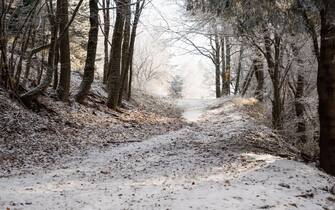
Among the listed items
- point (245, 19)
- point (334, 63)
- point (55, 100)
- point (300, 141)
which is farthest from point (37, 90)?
point (300, 141)

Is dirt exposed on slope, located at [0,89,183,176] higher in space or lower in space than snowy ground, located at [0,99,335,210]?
higher

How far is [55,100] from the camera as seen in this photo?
14.0m

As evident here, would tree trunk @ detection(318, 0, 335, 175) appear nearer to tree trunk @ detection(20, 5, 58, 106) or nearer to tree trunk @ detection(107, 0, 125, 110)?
tree trunk @ detection(20, 5, 58, 106)

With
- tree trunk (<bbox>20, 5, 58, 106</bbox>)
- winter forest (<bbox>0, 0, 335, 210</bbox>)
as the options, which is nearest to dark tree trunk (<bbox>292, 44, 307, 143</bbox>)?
winter forest (<bbox>0, 0, 335, 210</bbox>)

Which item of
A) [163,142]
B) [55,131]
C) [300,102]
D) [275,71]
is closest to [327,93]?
[163,142]

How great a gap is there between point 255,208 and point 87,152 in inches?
218

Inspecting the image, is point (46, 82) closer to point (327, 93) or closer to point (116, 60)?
point (116, 60)

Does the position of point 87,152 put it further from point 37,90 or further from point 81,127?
point 37,90

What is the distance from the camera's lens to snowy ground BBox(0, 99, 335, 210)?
5910 mm

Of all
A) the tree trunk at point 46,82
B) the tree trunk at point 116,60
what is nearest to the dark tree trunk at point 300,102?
the tree trunk at point 116,60

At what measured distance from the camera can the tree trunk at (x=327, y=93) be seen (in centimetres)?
834

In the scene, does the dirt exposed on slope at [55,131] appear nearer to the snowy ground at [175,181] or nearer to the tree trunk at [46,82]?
the tree trunk at [46,82]

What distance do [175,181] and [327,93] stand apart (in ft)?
12.7

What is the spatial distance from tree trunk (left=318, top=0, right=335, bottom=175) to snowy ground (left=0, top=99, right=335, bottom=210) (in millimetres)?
417
